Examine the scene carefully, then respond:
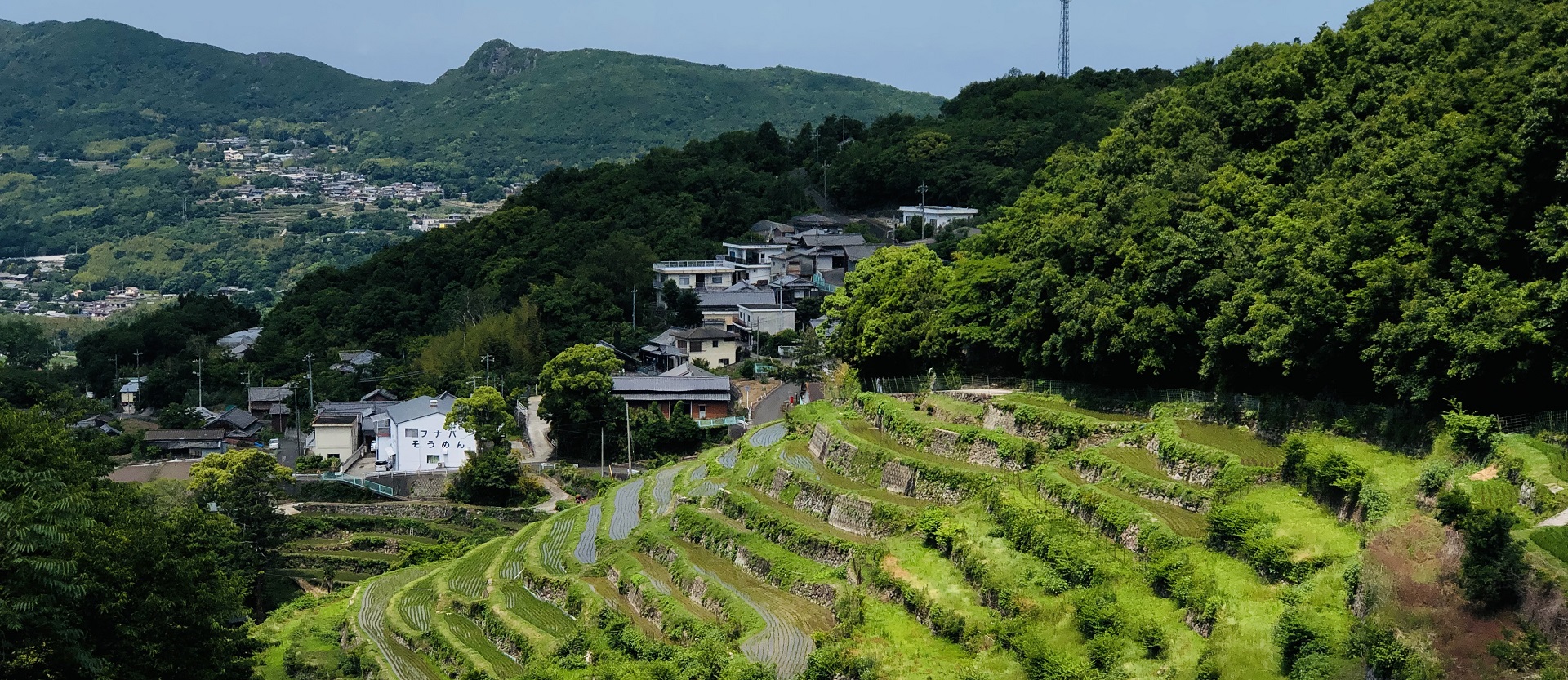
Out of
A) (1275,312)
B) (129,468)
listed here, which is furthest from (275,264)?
(1275,312)

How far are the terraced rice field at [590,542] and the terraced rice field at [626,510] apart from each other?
1.37ft

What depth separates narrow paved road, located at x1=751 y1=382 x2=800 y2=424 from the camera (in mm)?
49838

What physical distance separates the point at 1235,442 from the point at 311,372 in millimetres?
46746

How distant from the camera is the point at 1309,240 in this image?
2692cm

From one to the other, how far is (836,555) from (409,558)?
19294 millimetres

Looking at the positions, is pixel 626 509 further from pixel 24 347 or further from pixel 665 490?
pixel 24 347

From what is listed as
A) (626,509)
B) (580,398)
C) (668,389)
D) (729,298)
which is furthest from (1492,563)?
(729,298)

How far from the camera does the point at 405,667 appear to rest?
29.4 metres

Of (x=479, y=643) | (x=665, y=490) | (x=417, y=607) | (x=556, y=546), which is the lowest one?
(x=417, y=607)

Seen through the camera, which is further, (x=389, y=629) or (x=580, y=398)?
(x=580, y=398)

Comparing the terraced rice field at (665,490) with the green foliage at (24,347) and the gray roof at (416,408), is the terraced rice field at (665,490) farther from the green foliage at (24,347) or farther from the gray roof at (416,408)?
the green foliage at (24,347)

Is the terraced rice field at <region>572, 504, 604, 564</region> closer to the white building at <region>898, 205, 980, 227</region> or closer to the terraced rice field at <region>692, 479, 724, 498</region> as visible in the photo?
the terraced rice field at <region>692, 479, 724, 498</region>

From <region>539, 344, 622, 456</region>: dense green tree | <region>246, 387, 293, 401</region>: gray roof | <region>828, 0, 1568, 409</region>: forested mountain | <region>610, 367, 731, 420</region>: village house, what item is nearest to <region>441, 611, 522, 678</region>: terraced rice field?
<region>828, 0, 1568, 409</region>: forested mountain

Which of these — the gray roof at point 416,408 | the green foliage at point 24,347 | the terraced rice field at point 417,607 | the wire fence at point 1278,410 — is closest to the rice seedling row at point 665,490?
the terraced rice field at point 417,607
